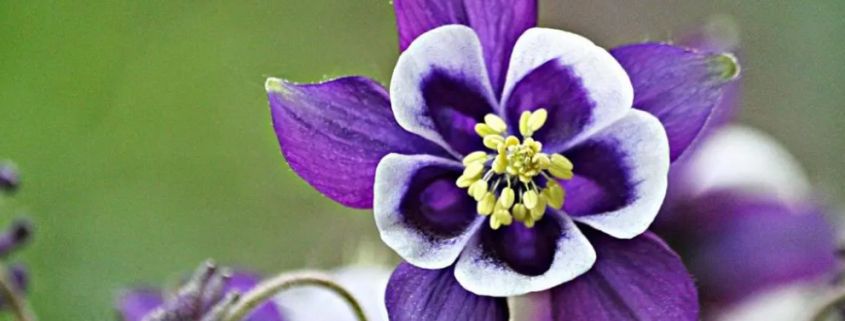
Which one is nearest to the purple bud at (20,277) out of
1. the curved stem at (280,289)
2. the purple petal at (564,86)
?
the curved stem at (280,289)

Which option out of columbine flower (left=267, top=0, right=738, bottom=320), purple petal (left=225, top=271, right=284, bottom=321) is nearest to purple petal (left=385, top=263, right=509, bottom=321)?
columbine flower (left=267, top=0, right=738, bottom=320)

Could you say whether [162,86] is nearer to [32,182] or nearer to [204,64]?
[204,64]

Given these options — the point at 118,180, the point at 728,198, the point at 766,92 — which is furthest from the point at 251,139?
the point at 728,198

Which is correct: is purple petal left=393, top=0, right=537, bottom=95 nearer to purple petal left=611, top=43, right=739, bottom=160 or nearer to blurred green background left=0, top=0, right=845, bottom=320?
purple petal left=611, top=43, right=739, bottom=160

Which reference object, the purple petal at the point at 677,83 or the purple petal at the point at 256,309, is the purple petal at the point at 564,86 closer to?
the purple petal at the point at 677,83

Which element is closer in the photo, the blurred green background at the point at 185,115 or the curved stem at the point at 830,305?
the curved stem at the point at 830,305

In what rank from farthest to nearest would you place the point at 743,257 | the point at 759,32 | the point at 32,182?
the point at 759,32 < the point at 32,182 < the point at 743,257
